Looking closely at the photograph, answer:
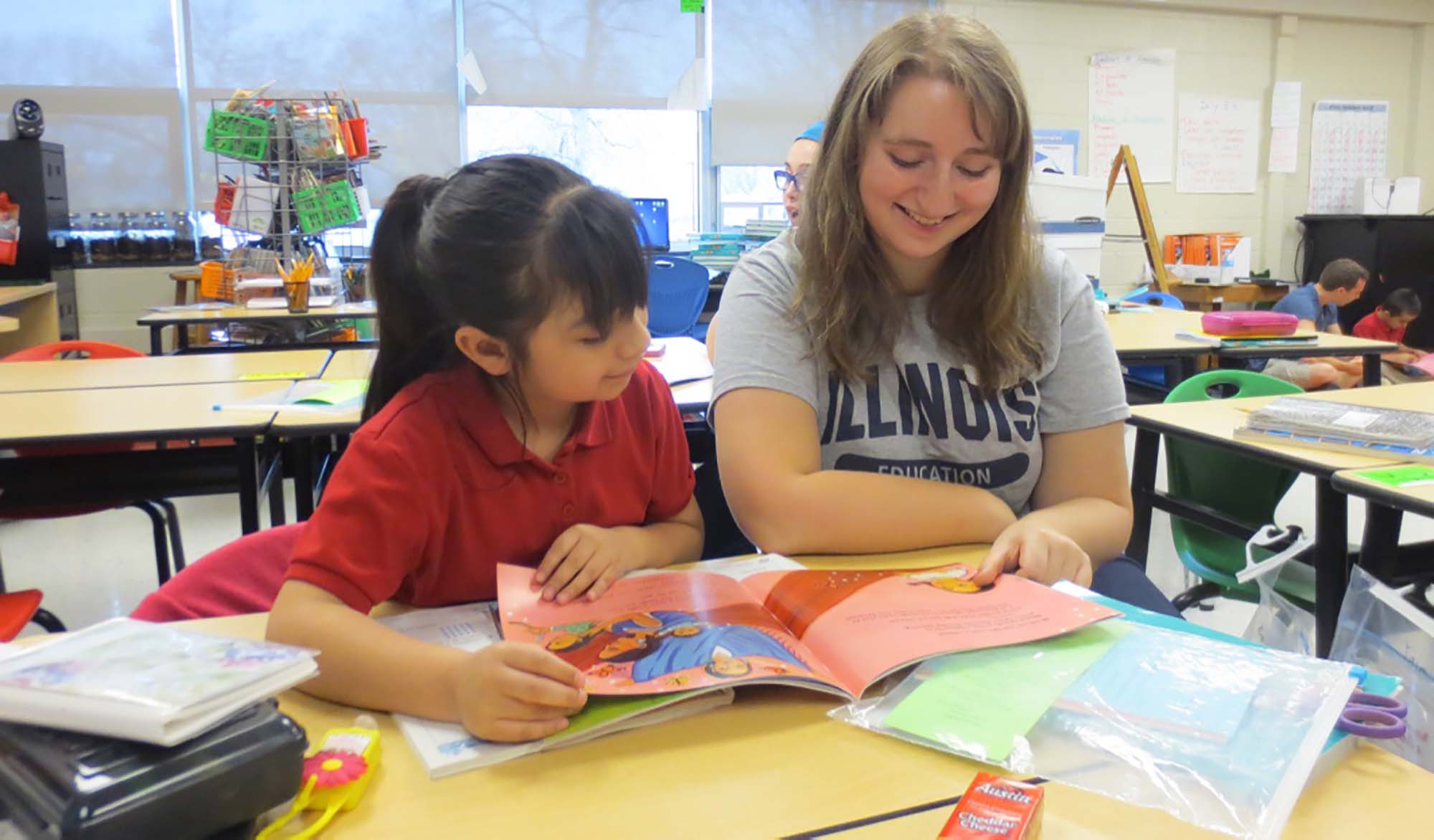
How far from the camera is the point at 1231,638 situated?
78cm

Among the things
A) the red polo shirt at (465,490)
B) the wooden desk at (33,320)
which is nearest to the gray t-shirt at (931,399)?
the red polo shirt at (465,490)

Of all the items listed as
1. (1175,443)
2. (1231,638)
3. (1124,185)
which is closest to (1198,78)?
(1124,185)

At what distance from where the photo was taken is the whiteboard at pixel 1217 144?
20.1 feet

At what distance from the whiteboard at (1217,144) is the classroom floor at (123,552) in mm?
3057

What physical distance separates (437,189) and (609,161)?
4674 mm

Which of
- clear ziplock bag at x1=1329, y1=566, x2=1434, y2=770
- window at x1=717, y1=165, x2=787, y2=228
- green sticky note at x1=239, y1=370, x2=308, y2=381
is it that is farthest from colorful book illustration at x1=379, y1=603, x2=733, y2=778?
window at x1=717, y1=165, x2=787, y2=228

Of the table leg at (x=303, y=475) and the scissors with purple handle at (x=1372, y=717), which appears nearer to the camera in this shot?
the scissors with purple handle at (x=1372, y=717)

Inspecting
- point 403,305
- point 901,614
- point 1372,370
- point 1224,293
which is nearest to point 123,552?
point 403,305

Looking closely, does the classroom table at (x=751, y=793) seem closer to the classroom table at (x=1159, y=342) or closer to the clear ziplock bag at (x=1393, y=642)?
the clear ziplock bag at (x=1393, y=642)

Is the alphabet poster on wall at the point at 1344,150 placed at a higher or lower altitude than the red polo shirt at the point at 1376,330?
higher

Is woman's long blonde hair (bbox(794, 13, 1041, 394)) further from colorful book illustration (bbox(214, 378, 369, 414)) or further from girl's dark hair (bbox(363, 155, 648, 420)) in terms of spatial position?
colorful book illustration (bbox(214, 378, 369, 414))

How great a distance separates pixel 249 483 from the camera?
6.30 ft

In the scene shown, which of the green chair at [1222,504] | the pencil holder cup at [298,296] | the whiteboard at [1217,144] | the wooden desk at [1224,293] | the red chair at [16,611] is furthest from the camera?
the whiteboard at [1217,144]

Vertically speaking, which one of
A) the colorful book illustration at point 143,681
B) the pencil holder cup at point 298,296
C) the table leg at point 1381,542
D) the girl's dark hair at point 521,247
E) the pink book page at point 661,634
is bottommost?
the table leg at point 1381,542
